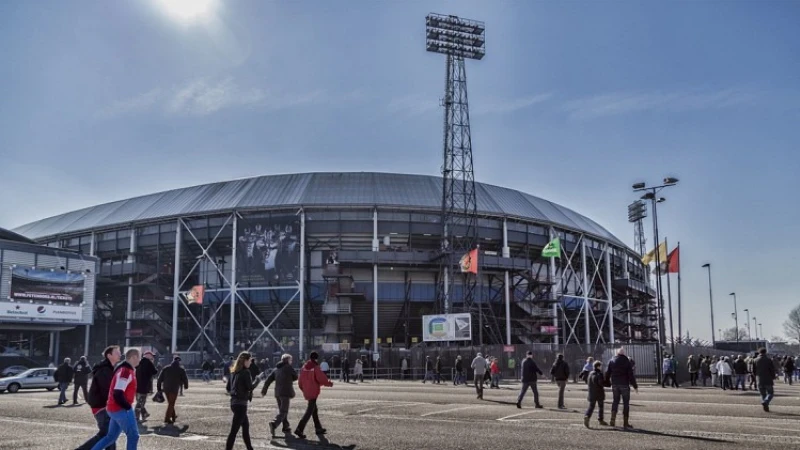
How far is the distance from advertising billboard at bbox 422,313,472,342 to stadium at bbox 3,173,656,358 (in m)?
8.02

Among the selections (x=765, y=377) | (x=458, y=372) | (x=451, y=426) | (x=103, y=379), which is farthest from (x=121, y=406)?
(x=458, y=372)

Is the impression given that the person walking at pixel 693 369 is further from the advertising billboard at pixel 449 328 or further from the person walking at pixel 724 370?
the advertising billboard at pixel 449 328

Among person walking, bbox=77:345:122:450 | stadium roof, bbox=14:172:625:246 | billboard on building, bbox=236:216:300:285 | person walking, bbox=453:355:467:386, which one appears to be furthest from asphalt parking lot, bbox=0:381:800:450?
stadium roof, bbox=14:172:625:246

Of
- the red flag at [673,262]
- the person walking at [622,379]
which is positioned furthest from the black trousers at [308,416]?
the red flag at [673,262]

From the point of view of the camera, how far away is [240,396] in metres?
11.7

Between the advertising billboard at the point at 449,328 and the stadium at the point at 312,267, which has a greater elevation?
the stadium at the point at 312,267

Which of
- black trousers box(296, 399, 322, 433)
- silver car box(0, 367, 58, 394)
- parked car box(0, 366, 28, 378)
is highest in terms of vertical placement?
black trousers box(296, 399, 322, 433)

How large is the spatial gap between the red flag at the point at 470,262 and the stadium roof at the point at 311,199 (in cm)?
927

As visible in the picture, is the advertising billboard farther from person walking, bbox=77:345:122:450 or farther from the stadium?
person walking, bbox=77:345:122:450

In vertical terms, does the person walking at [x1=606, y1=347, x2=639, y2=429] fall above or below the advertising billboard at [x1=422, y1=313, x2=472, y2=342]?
below

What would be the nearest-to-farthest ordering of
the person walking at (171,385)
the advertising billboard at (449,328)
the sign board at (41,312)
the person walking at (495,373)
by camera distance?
the person walking at (171,385) → the person walking at (495,373) → the advertising billboard at (449,328) → the sign board at (41,312)

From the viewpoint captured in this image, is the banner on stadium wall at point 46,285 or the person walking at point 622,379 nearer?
the person walking at point 622,379

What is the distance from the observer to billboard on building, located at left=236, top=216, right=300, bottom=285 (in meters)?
60.6

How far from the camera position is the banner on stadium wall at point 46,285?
5556 cm
